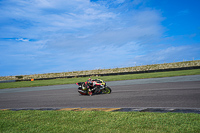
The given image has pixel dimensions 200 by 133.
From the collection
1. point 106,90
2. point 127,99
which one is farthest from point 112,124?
point 106,90

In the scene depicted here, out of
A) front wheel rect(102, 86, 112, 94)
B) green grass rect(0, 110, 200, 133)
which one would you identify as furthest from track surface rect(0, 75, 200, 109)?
green grass rect(0, 110, 200, 133)

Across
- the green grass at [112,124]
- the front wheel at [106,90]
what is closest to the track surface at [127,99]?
the front wheel at [106,90]

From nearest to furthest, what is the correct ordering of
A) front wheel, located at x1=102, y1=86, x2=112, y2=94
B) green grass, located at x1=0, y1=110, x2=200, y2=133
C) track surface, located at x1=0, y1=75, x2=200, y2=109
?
1. green grass, located at x1=0, y1=110, x2=200, y2=133
2. track surface, located at x1=0, y1=75, x2=200, y2=109
3. front wheel, located at x1=102, y1=86, x2=112, y2=94

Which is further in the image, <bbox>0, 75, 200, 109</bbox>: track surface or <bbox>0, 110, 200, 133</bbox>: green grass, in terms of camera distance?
<bbox>0, 75, 200, 109</bbox>: track surface

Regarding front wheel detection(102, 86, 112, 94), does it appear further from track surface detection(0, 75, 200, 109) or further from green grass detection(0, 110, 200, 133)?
green grass detection(0, 110, 200, 133)

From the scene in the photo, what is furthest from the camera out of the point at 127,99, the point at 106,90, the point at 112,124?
the point at 106,90

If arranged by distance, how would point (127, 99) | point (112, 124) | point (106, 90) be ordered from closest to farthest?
point (112, 124) → point (127, 99) → point (106, 90)

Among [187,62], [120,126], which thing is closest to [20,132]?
[120,126]

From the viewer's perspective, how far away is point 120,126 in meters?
4.14

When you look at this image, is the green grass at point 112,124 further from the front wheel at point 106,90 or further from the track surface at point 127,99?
the front wheel at point 106,90

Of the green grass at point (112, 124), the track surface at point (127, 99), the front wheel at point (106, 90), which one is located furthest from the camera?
the front wheel at point (106, 90)

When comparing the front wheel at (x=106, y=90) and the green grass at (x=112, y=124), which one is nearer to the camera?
the green grass at (x=112, y=124)

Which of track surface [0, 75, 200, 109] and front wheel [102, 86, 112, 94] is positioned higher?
front wheel [102, 86, 112, 94]

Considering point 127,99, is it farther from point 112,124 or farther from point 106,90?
point 112,124
